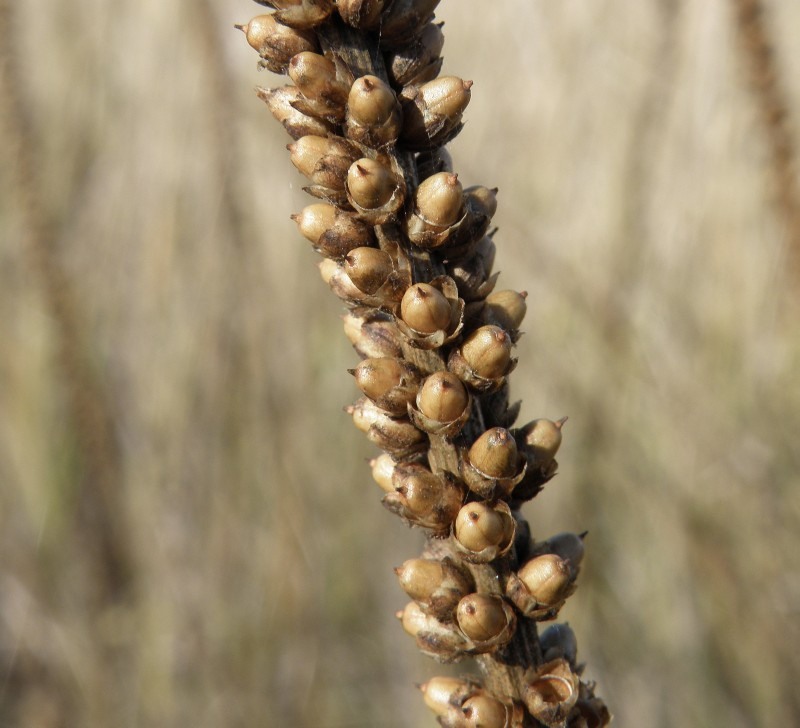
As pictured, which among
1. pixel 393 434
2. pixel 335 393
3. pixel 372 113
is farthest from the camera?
pixel 335 393

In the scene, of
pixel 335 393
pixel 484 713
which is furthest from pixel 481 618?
pixel 335 393

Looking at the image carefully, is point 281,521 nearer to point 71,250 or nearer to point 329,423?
point 329,423

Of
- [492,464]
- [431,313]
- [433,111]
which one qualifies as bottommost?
[492,464]

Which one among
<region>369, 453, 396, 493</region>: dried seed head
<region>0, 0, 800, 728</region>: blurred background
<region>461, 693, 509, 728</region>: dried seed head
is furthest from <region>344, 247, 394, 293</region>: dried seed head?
<region>0, 0, 800, 728</region>: blurred background

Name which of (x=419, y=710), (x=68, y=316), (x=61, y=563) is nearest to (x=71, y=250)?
(x=61, y=563)

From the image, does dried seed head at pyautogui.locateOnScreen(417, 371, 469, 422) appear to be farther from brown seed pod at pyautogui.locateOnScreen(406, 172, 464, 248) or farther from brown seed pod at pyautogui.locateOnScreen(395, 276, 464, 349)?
brown seed pod at pyautogui.locateOnScreen(406, 172, 464, 248)

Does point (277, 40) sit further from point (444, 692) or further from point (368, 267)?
point (444, 692)
